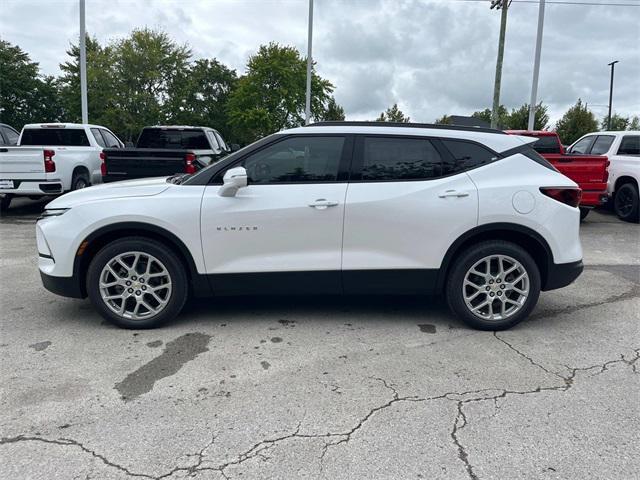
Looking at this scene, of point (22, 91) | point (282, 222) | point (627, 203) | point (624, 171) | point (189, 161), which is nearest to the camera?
point (282, 222)

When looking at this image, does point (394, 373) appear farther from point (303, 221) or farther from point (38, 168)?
point (38, 168)

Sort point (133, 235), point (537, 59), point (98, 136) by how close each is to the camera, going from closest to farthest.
→ point (133, 235)
point (98, 136)
point (537, 59)

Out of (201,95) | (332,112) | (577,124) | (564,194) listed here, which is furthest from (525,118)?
(564,194)

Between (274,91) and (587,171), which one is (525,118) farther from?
(587,171)

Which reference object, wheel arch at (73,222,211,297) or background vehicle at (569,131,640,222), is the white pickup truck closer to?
wheel arch at (73,222,211,297)

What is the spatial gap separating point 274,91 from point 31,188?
2763cm

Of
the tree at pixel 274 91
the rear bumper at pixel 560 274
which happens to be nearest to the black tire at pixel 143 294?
the rear bumper at pixel 560 274

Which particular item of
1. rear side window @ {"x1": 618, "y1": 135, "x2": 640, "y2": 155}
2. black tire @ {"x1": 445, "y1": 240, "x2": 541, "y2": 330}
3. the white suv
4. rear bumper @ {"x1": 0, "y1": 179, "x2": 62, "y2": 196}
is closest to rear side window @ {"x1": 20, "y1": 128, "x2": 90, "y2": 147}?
rear bumper @ {"x1": 0, "y1": 179, "x2": 62, "y2": 196}

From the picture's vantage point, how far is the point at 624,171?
10.7m

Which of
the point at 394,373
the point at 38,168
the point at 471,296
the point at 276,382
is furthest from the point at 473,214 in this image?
the point at 38,168

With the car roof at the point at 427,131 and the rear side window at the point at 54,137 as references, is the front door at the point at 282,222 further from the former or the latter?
the rear side window at the point at 54,137

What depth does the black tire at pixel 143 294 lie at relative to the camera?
415cm

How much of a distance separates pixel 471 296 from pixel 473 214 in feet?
2.31

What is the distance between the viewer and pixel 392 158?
4328 millimetres
